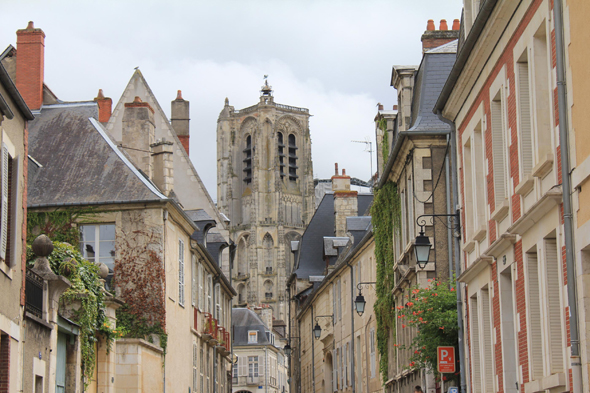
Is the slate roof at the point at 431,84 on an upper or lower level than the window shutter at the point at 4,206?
upper

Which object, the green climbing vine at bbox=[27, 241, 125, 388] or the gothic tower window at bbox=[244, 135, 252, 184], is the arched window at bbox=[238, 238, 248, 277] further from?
the green climbing vine at bbox=[27, 241, 125, 388]

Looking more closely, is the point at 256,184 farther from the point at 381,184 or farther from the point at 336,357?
the point at 381,184

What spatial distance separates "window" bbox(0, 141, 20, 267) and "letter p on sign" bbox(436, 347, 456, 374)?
684cm

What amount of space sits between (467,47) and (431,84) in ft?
21.9

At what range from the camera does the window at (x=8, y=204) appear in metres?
11.9

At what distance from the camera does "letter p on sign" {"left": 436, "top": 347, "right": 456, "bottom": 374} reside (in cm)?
1538

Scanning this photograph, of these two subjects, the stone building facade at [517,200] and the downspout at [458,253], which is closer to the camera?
the stone building facade at [517,200]

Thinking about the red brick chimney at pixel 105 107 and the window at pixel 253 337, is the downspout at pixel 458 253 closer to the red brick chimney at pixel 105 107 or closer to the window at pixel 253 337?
the red brick chimney at pixel 105 107

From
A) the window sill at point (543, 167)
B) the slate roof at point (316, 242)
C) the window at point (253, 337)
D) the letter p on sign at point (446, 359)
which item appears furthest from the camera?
the window at point (253, 337)

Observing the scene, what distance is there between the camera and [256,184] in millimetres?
118938

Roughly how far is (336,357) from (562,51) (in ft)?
86.6

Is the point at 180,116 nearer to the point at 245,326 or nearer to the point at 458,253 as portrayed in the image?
the point at 458,253

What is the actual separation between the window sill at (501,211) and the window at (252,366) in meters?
67.2

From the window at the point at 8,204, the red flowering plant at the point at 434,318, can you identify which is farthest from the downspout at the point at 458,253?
the window at the point at 8,204
